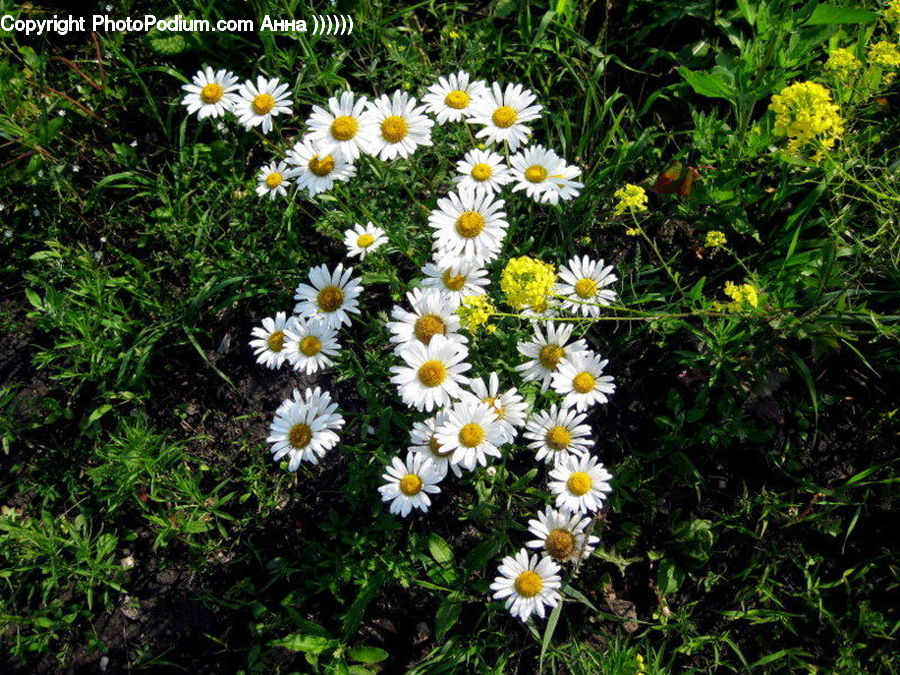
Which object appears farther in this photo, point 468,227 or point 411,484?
point 468,227

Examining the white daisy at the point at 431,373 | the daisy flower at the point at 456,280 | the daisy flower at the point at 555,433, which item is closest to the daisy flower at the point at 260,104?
the daisy flower at the point at 456,280

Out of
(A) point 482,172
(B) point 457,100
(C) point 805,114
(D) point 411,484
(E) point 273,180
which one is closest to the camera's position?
(C) point 805,114

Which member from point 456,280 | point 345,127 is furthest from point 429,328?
point 345,127

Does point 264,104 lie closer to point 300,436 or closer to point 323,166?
point 323,166

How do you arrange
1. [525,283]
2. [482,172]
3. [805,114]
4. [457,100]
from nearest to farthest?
[805,114] < [525,283] < [482,172] < [457,100]

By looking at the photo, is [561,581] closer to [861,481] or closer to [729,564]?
[729,564]

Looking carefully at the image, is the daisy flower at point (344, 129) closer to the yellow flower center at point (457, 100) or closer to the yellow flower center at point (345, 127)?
the yellow flower center at point (345, 127)

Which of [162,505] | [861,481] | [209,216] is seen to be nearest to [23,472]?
[162,505]
